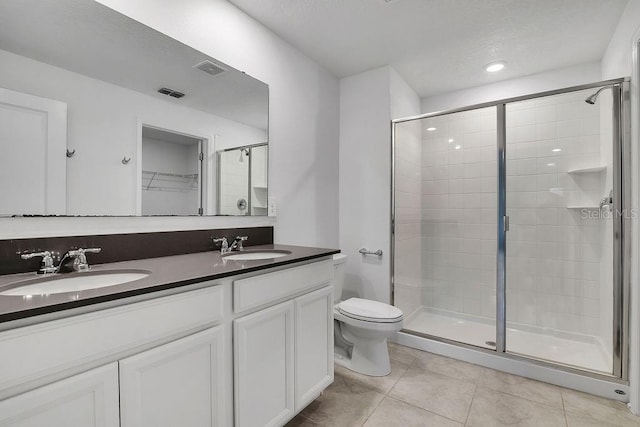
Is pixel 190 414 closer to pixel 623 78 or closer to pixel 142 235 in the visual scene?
pixel 142 235

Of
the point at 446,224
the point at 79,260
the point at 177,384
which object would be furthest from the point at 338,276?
the point at 79,260

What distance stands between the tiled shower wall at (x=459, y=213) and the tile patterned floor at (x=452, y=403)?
2.85 ft

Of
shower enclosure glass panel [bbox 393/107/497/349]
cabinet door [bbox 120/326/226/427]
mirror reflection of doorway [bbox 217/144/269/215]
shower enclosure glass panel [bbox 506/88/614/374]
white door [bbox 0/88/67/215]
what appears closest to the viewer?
cabinet door [bbox 120/326/226/427]

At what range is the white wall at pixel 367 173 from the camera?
2.60 m

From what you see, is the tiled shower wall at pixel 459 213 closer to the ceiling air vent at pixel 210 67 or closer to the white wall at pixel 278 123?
the white wall at pixel 278 123

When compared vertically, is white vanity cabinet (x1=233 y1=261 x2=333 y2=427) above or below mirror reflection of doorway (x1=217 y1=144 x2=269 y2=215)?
below

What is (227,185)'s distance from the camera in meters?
1.85

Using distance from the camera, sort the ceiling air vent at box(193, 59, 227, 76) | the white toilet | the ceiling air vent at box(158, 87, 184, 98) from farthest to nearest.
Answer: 1. the white toilet
2. the ceiling air vent at box(193, 59, 227, 76)
3. the ceiling air vent at box(158, 87, 184, 98)

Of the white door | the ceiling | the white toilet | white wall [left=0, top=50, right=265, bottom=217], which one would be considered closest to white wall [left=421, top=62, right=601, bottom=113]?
the ceiling

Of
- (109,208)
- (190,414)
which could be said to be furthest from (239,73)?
(190,414)

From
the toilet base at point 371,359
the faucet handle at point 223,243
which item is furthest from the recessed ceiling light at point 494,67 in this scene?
the faucet handle at point 223,243

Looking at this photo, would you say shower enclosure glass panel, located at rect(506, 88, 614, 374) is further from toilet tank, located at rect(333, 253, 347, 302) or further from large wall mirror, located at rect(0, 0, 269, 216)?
large wall mirror, located at rect(0, 0, 269, 216)

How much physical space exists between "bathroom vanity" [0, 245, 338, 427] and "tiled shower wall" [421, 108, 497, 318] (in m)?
1.74

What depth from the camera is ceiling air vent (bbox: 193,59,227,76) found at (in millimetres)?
1688
